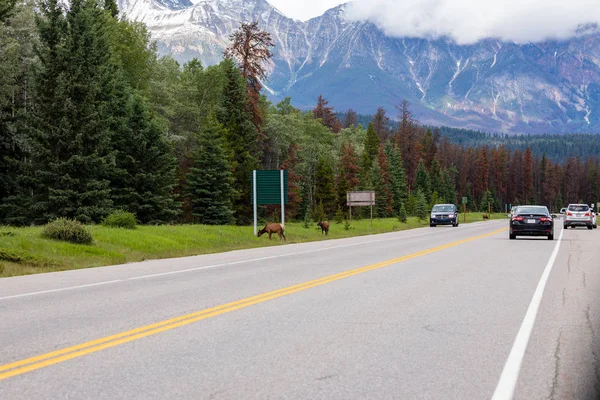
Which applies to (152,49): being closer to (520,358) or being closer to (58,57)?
(58,57)

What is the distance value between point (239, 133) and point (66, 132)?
87.7 ft

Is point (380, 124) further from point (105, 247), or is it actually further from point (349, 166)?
point (105, 247)

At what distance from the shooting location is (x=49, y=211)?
A: 122 feet

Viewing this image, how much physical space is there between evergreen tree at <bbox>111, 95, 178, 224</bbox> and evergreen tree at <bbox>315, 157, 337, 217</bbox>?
43.1 meters

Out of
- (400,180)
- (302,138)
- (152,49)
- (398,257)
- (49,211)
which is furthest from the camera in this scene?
(400,180)

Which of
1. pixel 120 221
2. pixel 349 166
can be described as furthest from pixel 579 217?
pixel 349 166

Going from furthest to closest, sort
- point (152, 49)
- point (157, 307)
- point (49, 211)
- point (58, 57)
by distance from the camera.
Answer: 1. point (152, 49)
2. point (58, 57)
3. point (49, 211)
4. point (157, 307)

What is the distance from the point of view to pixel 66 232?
2198cm

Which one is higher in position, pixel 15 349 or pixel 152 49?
pixel 152 49

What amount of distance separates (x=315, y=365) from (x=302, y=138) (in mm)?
77282

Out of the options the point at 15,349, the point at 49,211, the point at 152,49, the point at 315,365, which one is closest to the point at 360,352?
the point at 315,365

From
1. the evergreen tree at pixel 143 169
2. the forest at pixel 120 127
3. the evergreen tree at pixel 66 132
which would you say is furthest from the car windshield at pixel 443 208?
the evergreen tree at pixel 66 132

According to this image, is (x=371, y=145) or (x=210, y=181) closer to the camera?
(x=210, y=181)

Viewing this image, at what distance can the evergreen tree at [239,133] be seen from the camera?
6153 cm
